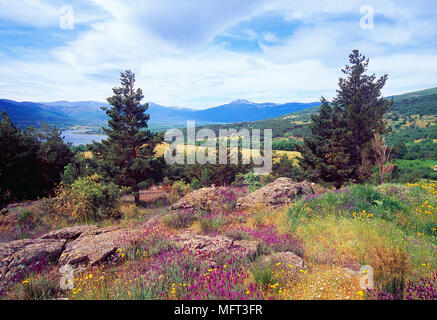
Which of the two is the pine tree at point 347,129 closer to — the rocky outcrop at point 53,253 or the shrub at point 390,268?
the shrub at point 390,268

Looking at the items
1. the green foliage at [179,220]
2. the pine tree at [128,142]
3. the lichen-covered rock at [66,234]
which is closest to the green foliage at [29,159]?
the pine tree at [128,142]

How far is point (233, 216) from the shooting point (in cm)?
596

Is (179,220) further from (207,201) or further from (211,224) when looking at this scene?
(207,201)

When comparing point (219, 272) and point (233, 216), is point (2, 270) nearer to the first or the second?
point (219, 272)

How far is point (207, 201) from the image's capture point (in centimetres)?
746

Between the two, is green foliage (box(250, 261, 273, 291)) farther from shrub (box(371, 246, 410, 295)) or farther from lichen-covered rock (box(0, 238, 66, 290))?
lichen-covered rock (box(0, 238, 66, 290))

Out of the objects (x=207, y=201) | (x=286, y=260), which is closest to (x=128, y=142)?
(x=207, y=201)

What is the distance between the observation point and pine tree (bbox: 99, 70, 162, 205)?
16359 mm

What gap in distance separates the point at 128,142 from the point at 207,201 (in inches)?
486

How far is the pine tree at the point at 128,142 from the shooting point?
53.7 ft
